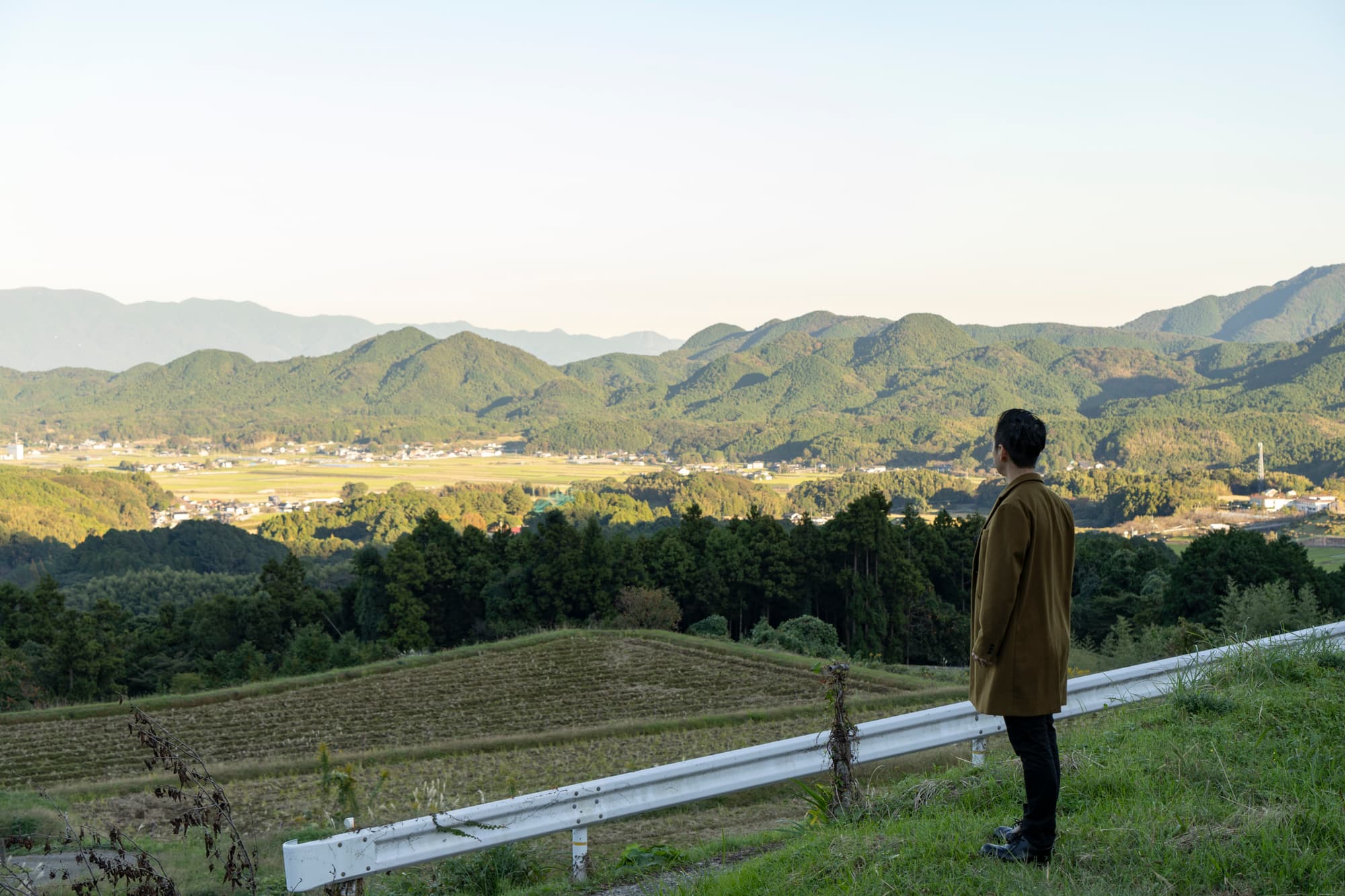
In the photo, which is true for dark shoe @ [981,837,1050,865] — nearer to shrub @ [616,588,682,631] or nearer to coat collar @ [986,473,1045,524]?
coat collar @ [986,473,1045,524]

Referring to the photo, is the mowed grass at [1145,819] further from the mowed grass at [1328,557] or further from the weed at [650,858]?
the mowed grass at [1328,557]

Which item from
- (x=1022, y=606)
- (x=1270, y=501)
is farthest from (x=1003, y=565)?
(x=1270, y=501)

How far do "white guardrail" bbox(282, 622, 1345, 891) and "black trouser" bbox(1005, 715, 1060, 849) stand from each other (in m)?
0.93

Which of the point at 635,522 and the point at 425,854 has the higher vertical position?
the point at 425,854

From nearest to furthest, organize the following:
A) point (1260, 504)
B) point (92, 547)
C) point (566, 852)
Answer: point (566, 852) < point (92, 547) < point (1260, 504)

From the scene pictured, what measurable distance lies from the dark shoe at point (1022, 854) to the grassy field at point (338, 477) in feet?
440

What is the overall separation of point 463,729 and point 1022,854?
15.8 m

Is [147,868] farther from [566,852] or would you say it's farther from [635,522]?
[635,522]

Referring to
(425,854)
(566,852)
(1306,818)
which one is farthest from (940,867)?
(566,852)

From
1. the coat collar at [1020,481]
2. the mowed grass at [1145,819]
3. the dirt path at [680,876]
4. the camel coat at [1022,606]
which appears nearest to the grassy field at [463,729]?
the dirt path at [680,876]

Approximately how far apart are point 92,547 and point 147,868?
89794 mm

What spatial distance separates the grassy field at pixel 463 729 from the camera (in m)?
11.4

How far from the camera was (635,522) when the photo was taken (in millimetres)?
87500

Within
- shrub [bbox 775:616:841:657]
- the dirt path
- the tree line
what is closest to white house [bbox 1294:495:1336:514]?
the tree line
